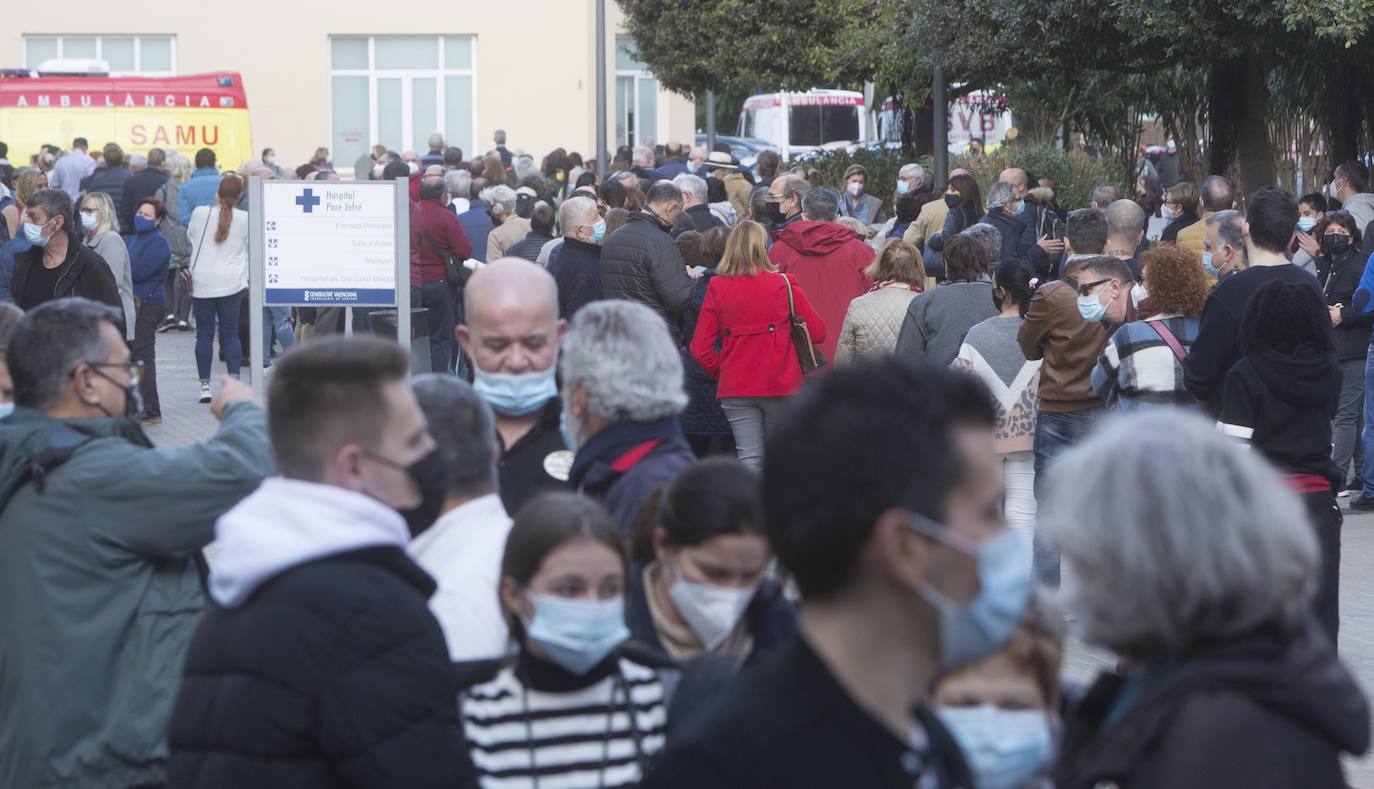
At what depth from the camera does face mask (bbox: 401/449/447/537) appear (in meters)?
3.07

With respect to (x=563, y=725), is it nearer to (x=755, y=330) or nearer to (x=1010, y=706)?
(x=1010, y=706)

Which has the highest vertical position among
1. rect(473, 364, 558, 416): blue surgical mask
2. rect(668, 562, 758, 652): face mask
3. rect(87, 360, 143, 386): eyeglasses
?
rect(87, 360, 143, 386): eyeglasses

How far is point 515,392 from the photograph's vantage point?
15.0 ft

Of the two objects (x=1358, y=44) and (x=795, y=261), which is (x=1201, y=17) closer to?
(x=1358, y=44)

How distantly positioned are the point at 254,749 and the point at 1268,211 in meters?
5.54

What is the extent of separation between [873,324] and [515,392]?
5003 mm

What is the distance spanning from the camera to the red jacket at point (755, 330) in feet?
30.8

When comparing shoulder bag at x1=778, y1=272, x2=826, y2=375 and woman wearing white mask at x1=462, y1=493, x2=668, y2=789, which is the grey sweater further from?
woman wearing white mask at x1=462, y1=493, x2=668, y2=789

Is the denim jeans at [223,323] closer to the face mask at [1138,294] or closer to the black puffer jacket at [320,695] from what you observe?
the face mask at [1138,294]

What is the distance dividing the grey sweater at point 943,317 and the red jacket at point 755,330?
639 millimetres

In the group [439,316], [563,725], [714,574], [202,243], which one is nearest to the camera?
[563,725]

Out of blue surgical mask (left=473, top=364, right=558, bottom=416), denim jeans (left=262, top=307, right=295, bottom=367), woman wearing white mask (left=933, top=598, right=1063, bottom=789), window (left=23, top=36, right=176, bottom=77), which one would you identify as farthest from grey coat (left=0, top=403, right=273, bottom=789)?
window (left=23, top=36, right=176, bottom=77)

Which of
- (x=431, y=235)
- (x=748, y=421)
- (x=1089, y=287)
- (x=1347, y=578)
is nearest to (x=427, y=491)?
(x=1089, y=287)

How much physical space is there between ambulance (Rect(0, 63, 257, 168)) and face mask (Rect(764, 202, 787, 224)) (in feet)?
43.7
